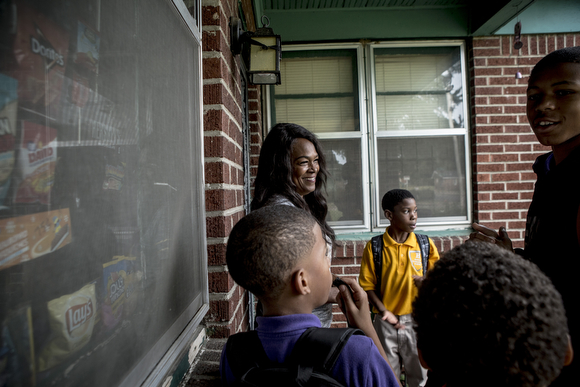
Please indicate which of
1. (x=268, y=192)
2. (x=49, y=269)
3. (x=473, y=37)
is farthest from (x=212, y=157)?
(x=473, y=37)

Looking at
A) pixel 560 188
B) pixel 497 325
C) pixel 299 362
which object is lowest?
pixel 299 362

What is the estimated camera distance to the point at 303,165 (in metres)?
1.90

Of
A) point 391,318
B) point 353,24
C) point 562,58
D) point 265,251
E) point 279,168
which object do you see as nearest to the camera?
point 265,251

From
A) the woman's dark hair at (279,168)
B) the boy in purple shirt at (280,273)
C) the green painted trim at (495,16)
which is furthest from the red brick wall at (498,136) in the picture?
the boy in purple shirt at (280,273)

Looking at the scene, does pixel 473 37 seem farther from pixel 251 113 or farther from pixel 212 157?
pixel 212 157

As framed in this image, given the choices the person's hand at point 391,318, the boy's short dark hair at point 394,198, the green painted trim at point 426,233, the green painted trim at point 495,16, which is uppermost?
the green painted trim at point 495,16

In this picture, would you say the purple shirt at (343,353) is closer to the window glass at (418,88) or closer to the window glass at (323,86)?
the window glass at (323,86)

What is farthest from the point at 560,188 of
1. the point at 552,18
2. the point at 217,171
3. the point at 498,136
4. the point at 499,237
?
the point at 552,18

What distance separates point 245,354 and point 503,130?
3.54 meters

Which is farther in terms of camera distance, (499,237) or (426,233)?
(426,233)

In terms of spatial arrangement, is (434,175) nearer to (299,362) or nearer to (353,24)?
(353,24)

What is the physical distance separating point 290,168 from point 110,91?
119 centimetres

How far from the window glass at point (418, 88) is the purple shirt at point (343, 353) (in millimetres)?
2943

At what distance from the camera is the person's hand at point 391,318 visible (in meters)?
2.21
